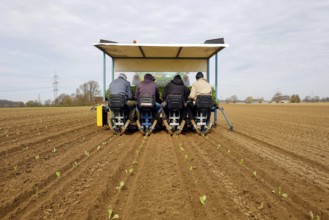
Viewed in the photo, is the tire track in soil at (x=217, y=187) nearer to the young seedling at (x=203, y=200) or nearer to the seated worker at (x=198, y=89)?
the young seedling at (x=203, y=200)

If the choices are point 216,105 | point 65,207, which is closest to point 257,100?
point 216,105

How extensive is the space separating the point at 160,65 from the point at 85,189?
8142 mm

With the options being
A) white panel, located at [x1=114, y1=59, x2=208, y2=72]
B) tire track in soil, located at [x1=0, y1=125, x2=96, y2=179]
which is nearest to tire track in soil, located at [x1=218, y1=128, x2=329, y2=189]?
white panel, located at [x1=114, y1=59, x2=208, y2=72]

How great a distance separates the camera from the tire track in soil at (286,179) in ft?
10.9

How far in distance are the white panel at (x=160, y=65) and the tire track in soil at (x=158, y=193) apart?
20.1ft

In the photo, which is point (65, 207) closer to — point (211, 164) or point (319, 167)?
point (211, 164)

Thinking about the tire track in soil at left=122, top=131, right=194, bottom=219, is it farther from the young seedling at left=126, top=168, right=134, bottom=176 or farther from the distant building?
the distant building

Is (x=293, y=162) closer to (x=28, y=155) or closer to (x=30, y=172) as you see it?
(x=30, y=172)

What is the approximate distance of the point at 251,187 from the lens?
3.97 metres

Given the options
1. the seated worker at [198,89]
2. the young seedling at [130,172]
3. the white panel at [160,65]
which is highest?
the white panel at [160,65]

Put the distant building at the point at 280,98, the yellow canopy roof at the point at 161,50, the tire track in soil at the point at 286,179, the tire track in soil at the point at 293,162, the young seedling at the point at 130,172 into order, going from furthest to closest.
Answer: the distant building at the point at 280,98 < the yellow canopy roof at the point at 161,50 < the tire track in soil at the point at 293,162 < the young seedling at the point at 130,172 < the tire track in soil at the point at 286,179

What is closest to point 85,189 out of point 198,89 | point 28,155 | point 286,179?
point 28,155

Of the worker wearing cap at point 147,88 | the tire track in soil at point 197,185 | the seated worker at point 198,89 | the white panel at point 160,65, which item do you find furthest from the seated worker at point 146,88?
the tire track in soil at point 197,185

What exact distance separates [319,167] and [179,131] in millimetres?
4545
